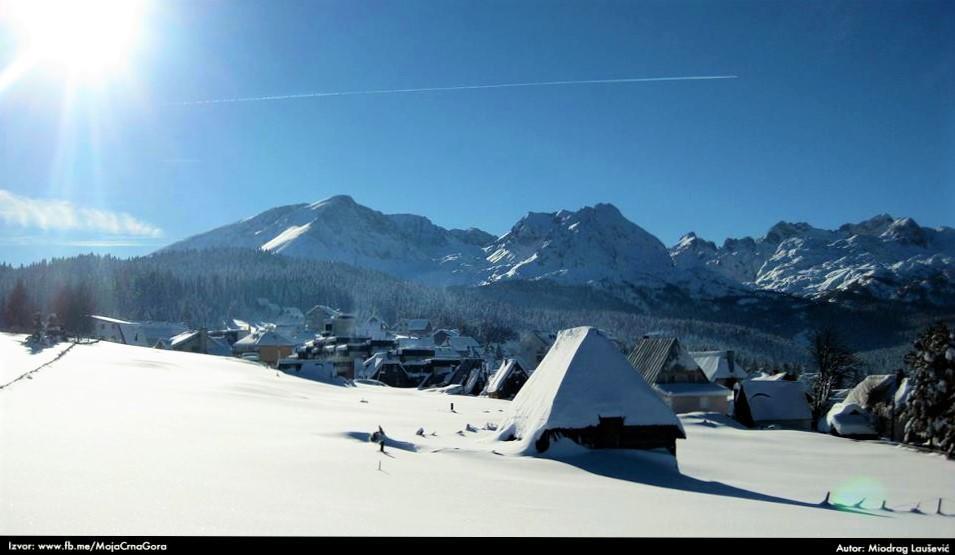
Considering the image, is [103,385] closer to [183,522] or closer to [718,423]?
[183,522]

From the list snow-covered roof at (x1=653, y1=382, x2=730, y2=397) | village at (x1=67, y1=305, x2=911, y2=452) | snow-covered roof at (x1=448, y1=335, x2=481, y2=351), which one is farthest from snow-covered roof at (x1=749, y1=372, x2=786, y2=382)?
snow-covered roof at (x1=448, y1=335, x2=481, y2=351)

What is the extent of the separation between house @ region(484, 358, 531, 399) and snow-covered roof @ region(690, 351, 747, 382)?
59.2 ft

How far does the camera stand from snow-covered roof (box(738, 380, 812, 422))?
53.8 meters

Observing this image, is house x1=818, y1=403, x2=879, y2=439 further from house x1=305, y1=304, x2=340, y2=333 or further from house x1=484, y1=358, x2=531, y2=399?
house x1=305, y1=304, x2=340, y2=333

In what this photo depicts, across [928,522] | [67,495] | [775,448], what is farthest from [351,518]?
[775,448]

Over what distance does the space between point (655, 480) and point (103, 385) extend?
20454 millimetres

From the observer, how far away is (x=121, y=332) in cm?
10475

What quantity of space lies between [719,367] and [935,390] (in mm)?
35371

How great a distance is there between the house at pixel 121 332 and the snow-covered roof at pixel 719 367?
83.4 m

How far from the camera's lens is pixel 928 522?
1272cm

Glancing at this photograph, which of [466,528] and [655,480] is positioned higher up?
[466,528]

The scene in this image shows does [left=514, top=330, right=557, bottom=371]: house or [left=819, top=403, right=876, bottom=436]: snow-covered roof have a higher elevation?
[left=514, top=330, right=557, bottom=371]: house

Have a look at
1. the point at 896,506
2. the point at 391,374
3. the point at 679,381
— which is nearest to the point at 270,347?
the point at 391,374

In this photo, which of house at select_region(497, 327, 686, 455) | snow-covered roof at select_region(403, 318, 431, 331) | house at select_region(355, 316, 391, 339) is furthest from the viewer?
snow-covered roof at select_region(403, 318, 431, 331)
